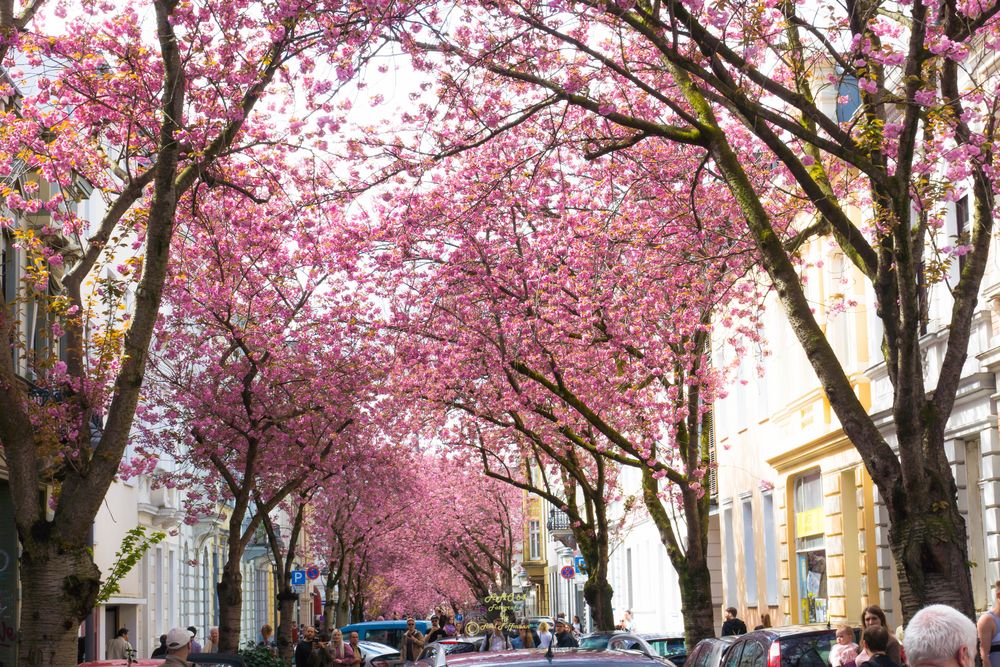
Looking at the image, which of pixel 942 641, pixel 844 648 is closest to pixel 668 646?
pixel 844 648

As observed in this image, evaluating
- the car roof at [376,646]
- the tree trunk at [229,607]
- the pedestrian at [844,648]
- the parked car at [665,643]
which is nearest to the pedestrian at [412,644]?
the car roof at [376,646]

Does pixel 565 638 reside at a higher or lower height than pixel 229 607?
lower

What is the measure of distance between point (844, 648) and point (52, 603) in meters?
6.41

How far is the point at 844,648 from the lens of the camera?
1259cm

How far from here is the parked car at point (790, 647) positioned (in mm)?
13180

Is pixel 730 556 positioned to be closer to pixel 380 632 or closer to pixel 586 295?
pixel 380 632

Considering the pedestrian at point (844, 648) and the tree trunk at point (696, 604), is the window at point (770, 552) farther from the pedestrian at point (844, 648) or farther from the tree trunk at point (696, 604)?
the pedestrian at point (844, 648)

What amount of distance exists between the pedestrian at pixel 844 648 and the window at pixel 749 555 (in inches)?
758

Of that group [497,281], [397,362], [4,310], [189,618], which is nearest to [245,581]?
[189,618]

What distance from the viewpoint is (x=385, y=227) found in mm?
21812

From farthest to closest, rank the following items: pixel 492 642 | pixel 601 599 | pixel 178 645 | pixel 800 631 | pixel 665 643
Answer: pixel 601 599 < pixel 492 642 < pixel 665 643 < pixel 800 631 < pixel 178 645

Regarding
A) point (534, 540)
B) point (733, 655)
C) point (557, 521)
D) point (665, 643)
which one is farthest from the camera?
point (534, 540)

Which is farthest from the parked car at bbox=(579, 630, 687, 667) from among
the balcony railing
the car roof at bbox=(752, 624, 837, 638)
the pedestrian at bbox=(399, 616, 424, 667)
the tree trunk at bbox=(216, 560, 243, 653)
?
the balcony railing

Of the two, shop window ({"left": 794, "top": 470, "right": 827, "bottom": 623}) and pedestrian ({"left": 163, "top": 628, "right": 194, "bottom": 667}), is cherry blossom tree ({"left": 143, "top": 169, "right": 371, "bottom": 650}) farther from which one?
pedestrian ({"left": 163, "top": 628, "right": 194, "bottom": 667})
